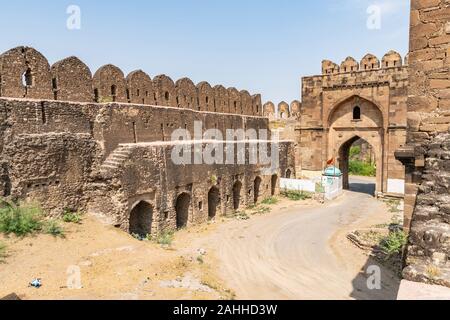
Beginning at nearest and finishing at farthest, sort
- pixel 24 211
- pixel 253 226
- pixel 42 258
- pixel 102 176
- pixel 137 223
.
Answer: pixel 42 258 → pixel 24 211 → pixel 102 176 → pixel 137 223 → pixel 253 226

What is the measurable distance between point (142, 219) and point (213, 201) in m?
4.36

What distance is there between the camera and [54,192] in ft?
35.0

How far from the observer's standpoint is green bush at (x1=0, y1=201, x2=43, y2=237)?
29.3ft

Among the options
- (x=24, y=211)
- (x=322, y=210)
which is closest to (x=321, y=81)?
(x=322, y=210)

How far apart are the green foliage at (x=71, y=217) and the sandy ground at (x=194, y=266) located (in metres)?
0.19

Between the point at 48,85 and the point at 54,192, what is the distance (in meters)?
3.35

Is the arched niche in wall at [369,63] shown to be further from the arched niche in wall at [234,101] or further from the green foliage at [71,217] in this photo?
the green foliage at [71,217]

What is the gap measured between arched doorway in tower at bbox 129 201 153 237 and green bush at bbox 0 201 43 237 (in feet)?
11.3

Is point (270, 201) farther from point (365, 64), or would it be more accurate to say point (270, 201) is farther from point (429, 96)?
point (429, 96)

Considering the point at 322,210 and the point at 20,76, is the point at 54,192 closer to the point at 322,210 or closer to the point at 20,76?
the point at 20,76

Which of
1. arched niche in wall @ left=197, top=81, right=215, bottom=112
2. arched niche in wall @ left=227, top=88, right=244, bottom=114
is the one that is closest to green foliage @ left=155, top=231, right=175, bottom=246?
arched niche in wall @ left=197, top=81, right=215, bottom=112

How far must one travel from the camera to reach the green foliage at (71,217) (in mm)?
10748

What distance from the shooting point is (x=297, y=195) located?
67.2 ft

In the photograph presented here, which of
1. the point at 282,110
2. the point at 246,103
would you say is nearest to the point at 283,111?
the point at 282,110
